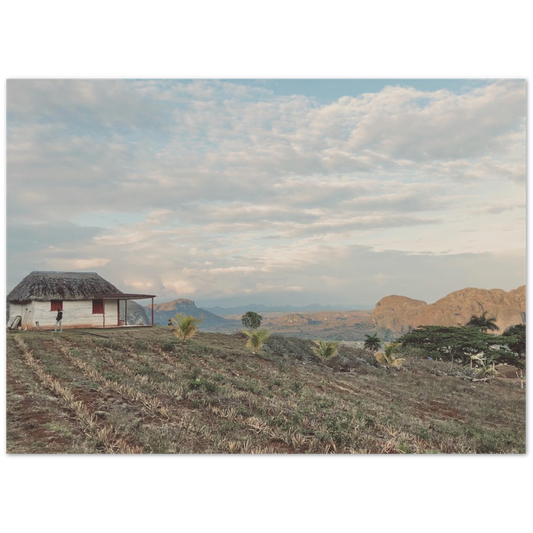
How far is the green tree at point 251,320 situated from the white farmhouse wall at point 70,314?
626 centimetres

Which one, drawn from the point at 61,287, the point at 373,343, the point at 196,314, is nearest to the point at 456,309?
the point at 373,343

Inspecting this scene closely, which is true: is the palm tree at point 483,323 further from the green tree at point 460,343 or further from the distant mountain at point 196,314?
the distant mountain at point 196,314

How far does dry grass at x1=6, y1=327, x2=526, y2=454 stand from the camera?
19.4 feet

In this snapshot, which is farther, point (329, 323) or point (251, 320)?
point (329, 323)

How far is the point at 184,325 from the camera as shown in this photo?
1307cm

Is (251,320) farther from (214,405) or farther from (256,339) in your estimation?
(214,405)

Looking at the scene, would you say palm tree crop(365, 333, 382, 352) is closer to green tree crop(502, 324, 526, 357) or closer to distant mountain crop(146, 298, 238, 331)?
distant mountain crop(146, 298, 238, 331)

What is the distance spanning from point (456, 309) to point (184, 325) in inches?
1428

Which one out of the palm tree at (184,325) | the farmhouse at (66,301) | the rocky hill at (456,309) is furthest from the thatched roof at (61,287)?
the rocky hill at (456,309)

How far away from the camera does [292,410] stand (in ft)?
26.3

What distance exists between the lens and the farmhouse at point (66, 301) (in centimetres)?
1380

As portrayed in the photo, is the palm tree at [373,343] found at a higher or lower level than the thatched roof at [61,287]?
lower

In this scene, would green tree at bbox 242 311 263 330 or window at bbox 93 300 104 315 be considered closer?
window at bbox 93 300 104 315

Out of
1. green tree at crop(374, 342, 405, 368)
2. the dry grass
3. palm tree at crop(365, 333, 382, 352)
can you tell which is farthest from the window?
palm tree at crop(365, 333, 382, 352)
